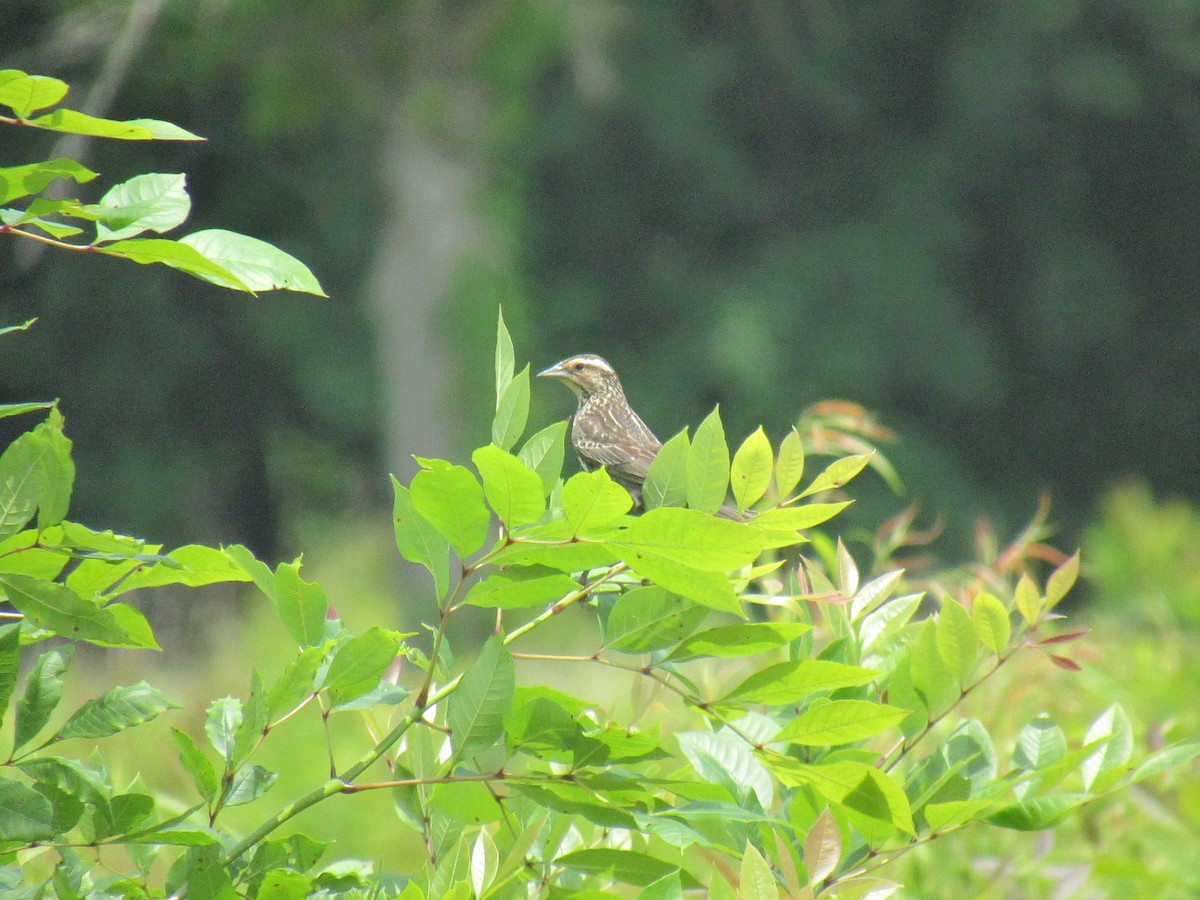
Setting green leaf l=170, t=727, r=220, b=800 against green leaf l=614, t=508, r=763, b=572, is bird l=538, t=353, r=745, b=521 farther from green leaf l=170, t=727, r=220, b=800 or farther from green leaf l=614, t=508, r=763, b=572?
green leaf l=614, t=508, r=763, b=572

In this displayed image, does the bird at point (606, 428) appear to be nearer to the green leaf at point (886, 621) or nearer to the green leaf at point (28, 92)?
the green leaf at point (886, 621)

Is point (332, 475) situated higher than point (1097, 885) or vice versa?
point (1097, 885)

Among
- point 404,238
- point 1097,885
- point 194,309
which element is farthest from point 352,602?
point 194,309

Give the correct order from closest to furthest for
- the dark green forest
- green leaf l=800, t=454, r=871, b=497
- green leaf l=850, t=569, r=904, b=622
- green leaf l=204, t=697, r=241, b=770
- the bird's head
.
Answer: green leaf l=800, t=454, r=871, b=497 < green leaf l=204, t=697, r=241, b=770 < green leaf l=850, t=569, r=904, b=622 < the bird's head < the dark green forest

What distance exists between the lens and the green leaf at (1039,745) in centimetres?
174

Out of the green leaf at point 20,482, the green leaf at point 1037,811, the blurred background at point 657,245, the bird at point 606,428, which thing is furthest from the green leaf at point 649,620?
the blurred background at point 657,245

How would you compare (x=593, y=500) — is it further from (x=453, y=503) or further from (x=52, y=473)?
(x=52, y=473)

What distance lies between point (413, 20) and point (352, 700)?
17296 millimetres

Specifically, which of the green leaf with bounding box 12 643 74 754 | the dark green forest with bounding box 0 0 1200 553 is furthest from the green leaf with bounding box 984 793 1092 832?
the dark green forest with bounding box 0 0 1200 553

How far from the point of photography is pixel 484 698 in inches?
54.1

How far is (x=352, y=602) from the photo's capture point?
9.07 m

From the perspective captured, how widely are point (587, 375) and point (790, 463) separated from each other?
12.1ft

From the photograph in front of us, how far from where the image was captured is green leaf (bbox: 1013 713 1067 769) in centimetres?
174

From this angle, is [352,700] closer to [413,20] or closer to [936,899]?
[936,899]
